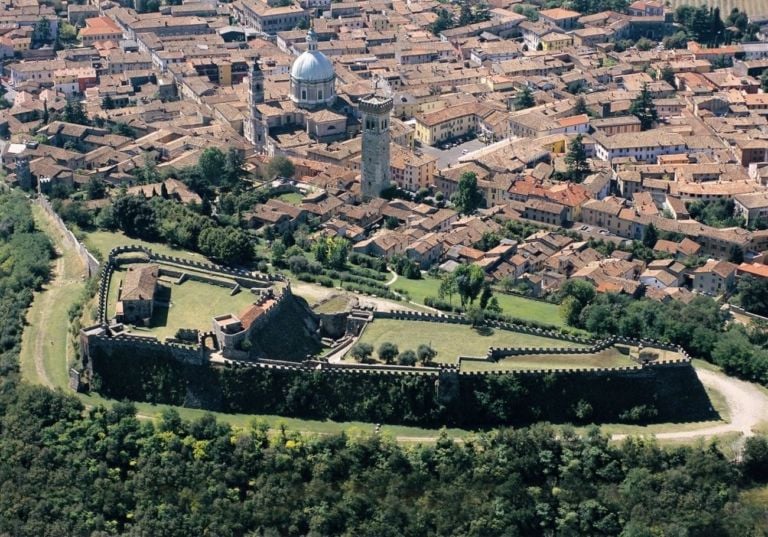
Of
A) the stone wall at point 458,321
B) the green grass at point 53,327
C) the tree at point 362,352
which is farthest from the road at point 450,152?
the tree at point 362,352

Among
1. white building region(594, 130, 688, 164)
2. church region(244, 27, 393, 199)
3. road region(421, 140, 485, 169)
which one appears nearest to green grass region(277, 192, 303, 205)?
church region(244, 27, 393, 199)

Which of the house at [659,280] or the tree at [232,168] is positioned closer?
the house at [659,280]

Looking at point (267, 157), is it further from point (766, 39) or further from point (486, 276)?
point (766, 39)

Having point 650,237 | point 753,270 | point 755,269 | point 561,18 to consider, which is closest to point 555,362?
point 753,270

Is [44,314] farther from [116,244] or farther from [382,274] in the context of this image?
[382,274]

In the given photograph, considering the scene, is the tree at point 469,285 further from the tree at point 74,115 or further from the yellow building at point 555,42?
the yellow building at point 555,42

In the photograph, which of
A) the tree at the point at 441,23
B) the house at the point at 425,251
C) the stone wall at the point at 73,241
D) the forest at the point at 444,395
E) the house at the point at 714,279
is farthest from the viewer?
the tree at the point at 441,23
